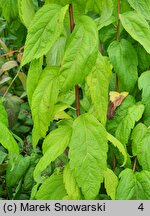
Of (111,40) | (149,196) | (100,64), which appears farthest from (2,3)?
(149,196)

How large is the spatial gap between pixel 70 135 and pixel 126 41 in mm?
514

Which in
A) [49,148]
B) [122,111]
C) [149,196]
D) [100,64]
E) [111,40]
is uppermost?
[100,64]

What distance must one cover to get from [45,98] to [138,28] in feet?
1.19

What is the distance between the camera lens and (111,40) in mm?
1735

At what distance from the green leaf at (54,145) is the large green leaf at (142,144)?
347mm

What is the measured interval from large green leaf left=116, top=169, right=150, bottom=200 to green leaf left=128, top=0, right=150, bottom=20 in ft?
1.74

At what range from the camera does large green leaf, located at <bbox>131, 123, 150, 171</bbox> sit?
1.54 metres

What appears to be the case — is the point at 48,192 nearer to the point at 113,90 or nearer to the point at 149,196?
the point at 149,196

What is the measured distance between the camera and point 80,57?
110 centimetres

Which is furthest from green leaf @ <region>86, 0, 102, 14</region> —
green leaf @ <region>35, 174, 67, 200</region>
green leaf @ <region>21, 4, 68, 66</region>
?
green leaf @ <region>35, 174, 67, 200</region>

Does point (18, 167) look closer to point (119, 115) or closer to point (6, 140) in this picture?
point (119, 115)

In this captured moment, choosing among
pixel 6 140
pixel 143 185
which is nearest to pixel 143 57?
pixel 143 185

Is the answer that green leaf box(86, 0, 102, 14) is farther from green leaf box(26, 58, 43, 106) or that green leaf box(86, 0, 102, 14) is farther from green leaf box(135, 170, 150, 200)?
green leaf box(135, 170, 150, 200)

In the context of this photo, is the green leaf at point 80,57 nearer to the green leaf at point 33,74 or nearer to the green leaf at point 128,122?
the green leaf at point 33,74
